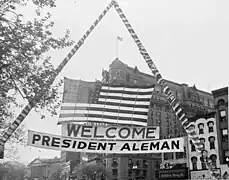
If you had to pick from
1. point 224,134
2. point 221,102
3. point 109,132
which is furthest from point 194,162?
point 109,132

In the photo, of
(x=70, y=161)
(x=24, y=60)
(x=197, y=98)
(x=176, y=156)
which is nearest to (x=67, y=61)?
(x=24, y=60)

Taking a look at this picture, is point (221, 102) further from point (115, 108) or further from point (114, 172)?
point (114, 172)

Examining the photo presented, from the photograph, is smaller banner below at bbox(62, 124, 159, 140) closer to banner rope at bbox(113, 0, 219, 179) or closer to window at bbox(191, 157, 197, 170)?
banner rope at bbox(113, 0, 219, 179)

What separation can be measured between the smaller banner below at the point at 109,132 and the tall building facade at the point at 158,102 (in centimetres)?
8050

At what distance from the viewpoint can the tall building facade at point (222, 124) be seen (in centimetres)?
5091

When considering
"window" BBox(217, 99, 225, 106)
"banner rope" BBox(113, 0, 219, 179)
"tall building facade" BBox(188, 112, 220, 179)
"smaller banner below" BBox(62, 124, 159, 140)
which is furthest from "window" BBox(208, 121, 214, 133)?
"smaller banner below" BBox(62, 124, 159, 140)

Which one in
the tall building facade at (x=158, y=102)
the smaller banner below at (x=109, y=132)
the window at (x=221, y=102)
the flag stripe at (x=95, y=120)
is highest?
the tall building facade at (x=158, y=102)

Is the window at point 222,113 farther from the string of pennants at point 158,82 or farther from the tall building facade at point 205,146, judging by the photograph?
the string of pennants at point 158,82

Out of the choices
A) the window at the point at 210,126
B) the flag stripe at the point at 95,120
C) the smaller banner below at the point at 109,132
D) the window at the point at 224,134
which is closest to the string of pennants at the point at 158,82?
the smaller banner below at the point at 109,132

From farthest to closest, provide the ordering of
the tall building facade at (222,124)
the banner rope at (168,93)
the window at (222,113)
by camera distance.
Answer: the window at (222,113)
the tall building facade at (222,124)
the banner rope at (168,93)

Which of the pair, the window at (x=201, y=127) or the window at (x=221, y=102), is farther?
the window at (x=201, y=127)

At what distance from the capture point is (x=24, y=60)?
1538 centimetres

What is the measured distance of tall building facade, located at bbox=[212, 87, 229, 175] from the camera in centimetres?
5091

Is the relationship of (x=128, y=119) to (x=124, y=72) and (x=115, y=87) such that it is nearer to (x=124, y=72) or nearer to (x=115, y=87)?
(x=115, y=87)
